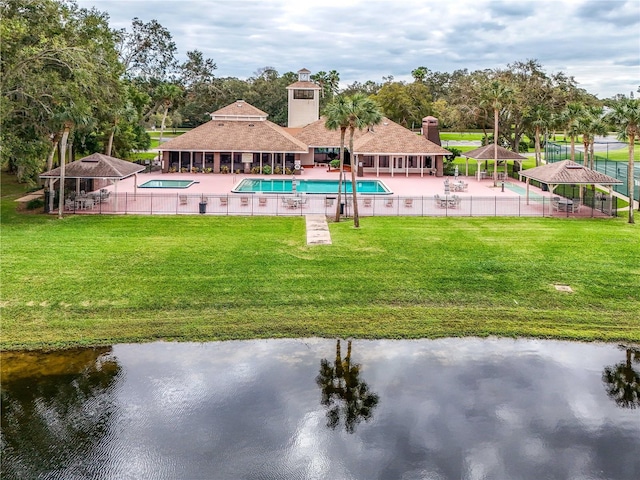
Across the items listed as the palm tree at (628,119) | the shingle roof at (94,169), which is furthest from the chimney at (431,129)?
the shingle roof at (94,169)

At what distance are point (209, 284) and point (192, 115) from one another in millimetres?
80135

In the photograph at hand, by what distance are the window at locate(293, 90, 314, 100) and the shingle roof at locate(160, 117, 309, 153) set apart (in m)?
12.0

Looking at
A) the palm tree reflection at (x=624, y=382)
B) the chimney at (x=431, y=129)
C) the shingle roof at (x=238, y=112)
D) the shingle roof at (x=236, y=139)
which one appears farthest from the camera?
the chimney at (x=431, y=129)

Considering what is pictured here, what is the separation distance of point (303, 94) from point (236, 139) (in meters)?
15.8

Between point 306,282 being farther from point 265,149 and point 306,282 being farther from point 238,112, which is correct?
point 238,112

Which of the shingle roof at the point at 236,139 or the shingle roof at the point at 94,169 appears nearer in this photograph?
the shingle roof at the point at 94,169

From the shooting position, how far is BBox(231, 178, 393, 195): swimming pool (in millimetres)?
42031

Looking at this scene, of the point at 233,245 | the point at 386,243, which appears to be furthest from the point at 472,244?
the point at 233,245

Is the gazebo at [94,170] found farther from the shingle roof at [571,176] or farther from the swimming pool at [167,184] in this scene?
the shingle roof at [571,176]

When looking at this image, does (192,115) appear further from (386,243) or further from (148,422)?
(148,422)

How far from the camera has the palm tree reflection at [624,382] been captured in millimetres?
12359

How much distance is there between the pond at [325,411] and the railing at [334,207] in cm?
1738

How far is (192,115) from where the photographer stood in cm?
9525

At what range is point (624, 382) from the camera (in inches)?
518
